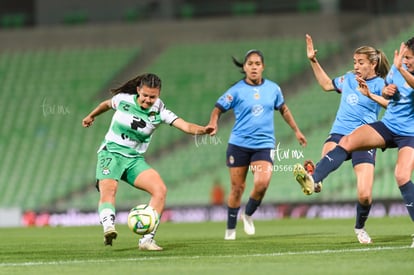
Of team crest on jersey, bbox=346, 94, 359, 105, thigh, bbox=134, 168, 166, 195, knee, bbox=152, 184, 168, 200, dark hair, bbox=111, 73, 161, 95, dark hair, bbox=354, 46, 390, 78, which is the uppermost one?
dark hair, bbox=354, 46, 390, 78

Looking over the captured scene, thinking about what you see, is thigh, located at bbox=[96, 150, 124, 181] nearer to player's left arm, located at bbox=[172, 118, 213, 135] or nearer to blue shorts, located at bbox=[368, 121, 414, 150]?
player's left arm, located at bbox=[172, 118, 213, 135]

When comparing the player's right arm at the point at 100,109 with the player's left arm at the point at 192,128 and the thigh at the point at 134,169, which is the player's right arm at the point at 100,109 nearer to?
the thigh at the point at 134,169

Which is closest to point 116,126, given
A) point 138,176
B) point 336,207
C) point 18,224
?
point 138,176

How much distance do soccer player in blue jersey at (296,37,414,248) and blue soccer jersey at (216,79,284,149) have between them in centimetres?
298

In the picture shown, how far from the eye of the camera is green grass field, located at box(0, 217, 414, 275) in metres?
9.51

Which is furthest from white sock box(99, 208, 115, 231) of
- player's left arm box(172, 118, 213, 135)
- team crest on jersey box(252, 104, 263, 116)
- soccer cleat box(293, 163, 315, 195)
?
team crest on jersey box(252, 104, 263, 116)

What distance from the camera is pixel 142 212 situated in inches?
459

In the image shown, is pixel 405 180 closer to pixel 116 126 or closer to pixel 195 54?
pixel 116 126

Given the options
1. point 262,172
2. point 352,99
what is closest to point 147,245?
point 262,172

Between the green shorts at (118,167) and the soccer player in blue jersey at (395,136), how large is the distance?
1883 millimetres

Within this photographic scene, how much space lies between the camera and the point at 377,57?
1281cm

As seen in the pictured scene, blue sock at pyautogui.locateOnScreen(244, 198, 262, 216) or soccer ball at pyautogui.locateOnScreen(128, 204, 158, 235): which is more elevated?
blue sock at pyautogui.locateOnScreen(244, 198, 262, 216)

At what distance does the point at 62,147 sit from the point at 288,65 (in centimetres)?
655

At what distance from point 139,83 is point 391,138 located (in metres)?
2.83
